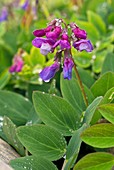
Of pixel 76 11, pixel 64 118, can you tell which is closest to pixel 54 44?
pixel 64 118

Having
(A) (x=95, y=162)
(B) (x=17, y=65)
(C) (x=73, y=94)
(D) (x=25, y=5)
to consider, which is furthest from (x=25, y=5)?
(A) (x=95, y=162)

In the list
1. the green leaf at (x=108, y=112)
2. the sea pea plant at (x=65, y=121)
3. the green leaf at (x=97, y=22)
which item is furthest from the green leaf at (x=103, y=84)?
the green leaf at (x=97, y=22)

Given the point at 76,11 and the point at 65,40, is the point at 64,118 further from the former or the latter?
the point at 76,11

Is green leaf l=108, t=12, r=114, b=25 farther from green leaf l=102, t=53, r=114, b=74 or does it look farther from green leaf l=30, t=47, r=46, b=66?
green leaf l=102, t=53, r=114, b=74

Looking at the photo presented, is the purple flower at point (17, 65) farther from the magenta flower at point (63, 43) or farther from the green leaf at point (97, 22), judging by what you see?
the magenta flower at point (63, 43)

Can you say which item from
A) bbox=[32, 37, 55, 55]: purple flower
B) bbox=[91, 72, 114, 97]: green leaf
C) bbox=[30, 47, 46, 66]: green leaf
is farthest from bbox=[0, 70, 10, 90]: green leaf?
bbox=[32, 37, 55, 55]: purple flower

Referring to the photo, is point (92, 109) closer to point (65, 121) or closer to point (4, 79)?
point (65, 121)
